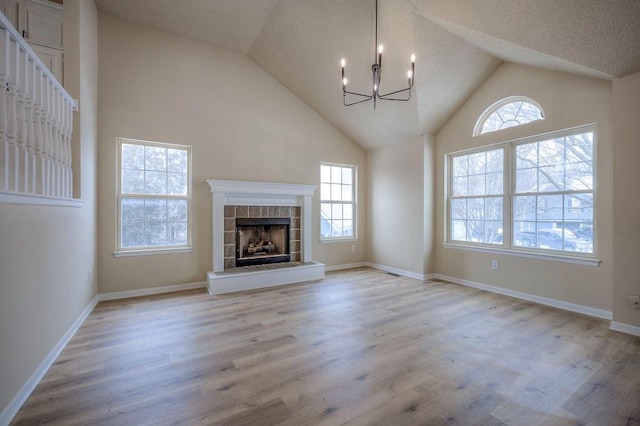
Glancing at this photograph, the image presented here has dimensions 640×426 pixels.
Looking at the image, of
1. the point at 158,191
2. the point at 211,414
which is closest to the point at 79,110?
the point at 158,191

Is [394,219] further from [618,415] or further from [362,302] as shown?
[618,415]

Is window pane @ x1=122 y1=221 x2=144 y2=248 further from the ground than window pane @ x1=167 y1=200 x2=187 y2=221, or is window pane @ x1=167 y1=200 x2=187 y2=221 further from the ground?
window pane @ x1=167 y1=200 x2=187 y2=221

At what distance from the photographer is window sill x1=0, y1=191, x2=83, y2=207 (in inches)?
64.5

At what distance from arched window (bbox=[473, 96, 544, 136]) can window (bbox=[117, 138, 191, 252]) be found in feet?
14.8

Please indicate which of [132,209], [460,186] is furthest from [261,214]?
[460,186]

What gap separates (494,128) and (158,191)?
504 centimetres

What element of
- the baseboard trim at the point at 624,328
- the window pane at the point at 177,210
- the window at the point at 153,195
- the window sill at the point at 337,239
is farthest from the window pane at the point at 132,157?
the baseboard trim at the point at 624,328

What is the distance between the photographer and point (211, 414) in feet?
5.62

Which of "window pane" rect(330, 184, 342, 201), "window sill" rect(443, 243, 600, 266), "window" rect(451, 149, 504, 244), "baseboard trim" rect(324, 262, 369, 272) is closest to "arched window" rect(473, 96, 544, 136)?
"window" rect(451, 149, 504, 244)

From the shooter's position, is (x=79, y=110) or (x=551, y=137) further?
(x=551, y=137)

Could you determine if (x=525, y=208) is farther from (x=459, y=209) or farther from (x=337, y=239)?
(x=337, y=239)

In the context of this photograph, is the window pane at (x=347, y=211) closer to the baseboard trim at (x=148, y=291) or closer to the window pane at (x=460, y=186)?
the window pane at (x=460, y=186)

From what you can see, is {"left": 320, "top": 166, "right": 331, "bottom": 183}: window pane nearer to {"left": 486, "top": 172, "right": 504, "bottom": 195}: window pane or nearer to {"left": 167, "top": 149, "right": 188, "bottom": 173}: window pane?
{"left": 167, "top": 149, "right": 188, "bottom": 173}: window pane

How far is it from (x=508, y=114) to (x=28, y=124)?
5.23 metres
